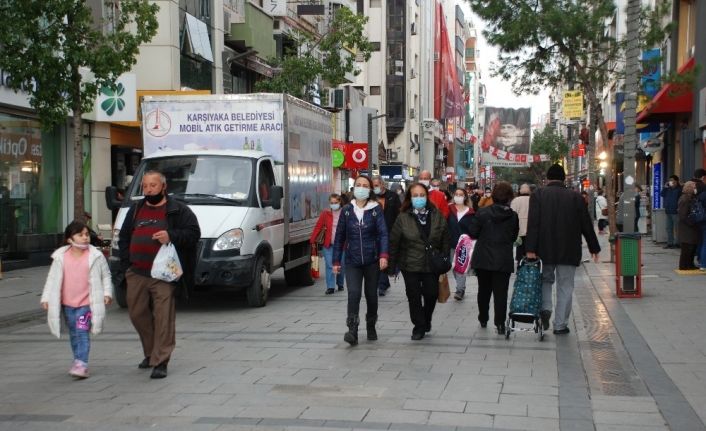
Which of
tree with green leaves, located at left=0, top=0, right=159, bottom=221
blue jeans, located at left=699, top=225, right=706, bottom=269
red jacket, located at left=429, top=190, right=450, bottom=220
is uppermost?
tree with green leaves, located at left=0, top=0, right=159, bottom=221

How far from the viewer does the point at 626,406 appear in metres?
6.97

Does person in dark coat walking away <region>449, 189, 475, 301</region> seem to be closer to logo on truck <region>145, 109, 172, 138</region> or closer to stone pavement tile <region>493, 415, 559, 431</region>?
logo on truck <region>145, 109, 172, 138</region>

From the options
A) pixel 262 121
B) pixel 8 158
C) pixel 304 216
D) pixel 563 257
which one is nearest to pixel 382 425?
pixel 563 257

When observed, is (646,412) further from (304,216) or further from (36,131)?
(36,131)

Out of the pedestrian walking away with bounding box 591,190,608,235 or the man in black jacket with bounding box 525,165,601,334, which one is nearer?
the man in black jacket with bounding box 525,165,601,334

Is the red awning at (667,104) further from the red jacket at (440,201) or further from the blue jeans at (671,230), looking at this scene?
the red jacket at (440,201)

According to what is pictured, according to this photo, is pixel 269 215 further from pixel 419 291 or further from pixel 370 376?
pixel 370 376

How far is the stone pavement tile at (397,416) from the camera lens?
639 centimetres

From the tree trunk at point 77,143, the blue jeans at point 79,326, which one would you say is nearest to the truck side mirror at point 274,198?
the tree trunk at point 77,143

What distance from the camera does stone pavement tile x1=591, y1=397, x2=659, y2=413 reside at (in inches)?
269

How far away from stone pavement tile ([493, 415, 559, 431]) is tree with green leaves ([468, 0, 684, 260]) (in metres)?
14.4

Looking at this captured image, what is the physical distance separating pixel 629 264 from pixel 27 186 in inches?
510

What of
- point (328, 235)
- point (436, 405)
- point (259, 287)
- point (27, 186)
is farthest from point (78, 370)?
point (27, 186)

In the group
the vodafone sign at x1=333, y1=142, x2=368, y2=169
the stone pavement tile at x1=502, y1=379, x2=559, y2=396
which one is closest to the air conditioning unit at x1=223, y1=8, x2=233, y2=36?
the vodafone sign at x1=333, y1=142, x2=368, y2=169
